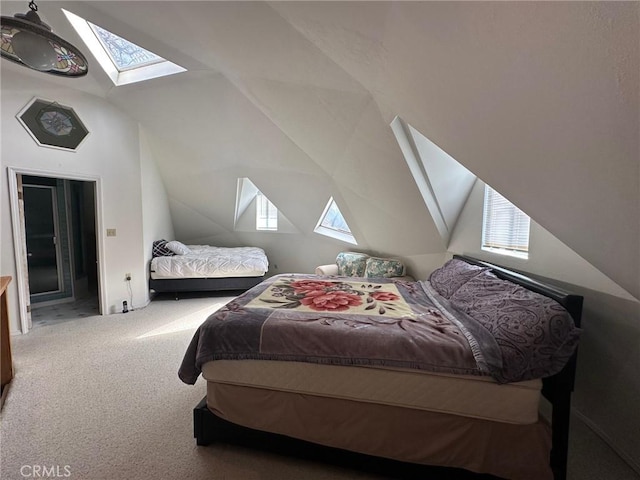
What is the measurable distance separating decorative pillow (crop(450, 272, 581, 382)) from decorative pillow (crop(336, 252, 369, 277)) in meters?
2.81

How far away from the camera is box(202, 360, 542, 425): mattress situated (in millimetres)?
1336

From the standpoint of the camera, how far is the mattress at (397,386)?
4.38 feet

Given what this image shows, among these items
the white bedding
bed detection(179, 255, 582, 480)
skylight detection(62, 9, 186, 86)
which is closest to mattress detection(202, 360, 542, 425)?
bed detection(179, 255, 582, 480)

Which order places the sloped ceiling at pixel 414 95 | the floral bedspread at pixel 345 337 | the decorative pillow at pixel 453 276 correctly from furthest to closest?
the decorative pillow at pixel 453 276
the floral bedspread at pixel 345 337
the sloped ceiling at pixel 414 95

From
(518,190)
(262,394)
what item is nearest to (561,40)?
(518,190)

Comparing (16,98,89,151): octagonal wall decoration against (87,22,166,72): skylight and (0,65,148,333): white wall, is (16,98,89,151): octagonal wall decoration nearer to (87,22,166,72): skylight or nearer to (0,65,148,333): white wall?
(0,65,148,333): white wall

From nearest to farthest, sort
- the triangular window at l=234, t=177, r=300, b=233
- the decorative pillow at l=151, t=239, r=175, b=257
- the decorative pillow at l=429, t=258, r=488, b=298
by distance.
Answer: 1. the decorative pillow at l=429, t=258, r=488, b=298
2. the decorative pillow at l=151, t=239, r=175, b=257
3. the triangular window at l=234, t=177, r=300, b=233

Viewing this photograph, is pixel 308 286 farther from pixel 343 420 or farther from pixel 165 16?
pixel 165 16

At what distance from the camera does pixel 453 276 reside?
2469 millimetres

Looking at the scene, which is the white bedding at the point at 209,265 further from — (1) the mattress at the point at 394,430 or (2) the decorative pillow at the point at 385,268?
(1) the mattress at the point at 394,430

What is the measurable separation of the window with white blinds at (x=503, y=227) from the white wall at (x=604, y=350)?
0.85 ft

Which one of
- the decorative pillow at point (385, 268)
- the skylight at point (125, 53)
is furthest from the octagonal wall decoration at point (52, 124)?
the decorative pillow at point (385, 268)

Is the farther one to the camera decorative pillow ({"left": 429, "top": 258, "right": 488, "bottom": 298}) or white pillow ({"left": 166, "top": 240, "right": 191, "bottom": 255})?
white pillow ({"left": 166, "top": 240, "right": 191, "bottom": 255})
